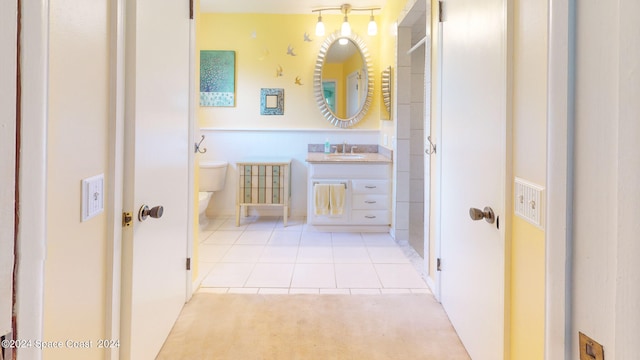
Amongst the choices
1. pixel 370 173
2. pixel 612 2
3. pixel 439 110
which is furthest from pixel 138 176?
pixel 370 173

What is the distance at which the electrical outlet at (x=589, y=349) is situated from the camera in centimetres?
47

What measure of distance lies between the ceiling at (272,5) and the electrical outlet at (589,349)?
15.3 feet

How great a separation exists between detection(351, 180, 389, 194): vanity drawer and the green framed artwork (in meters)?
1.92

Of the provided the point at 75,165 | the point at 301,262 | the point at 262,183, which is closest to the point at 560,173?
the point at 75,165

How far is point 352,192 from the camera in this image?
4.34 meters

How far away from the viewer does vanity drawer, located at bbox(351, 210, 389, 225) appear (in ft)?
14.3

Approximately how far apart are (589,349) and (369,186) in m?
3.87

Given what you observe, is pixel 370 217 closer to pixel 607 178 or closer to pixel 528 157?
pixel 528 157

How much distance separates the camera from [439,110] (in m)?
2.47

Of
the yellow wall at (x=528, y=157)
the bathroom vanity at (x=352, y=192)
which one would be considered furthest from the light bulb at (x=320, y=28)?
the yellow wall at (x=528, y=157)

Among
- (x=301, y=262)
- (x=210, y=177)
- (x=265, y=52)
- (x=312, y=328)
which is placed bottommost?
(x=312, y=328)

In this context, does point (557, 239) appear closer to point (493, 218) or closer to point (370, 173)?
point (493, 218)

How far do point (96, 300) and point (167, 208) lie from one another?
2.47ft

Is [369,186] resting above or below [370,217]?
above
